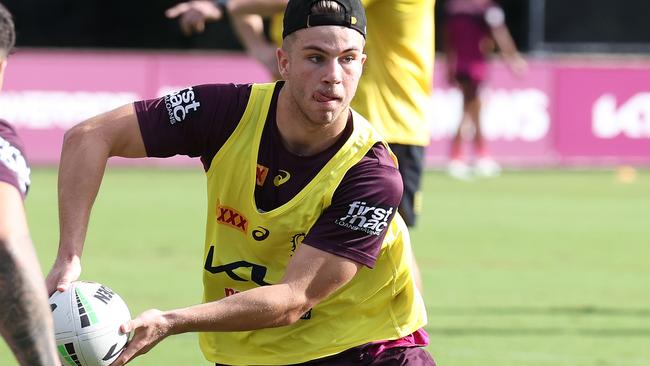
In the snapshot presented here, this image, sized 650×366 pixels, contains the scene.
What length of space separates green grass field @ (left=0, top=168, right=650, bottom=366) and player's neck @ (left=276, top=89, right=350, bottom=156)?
2416mm

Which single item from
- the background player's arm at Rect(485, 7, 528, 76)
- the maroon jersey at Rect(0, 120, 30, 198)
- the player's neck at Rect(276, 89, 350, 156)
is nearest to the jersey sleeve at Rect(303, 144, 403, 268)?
the player's neck at Rect(276, 89, 350, 156)

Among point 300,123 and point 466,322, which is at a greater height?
point 300,123

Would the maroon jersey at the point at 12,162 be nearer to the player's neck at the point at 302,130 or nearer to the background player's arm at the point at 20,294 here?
the background player's arm at the point at 20,294

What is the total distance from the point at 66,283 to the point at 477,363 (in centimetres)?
315

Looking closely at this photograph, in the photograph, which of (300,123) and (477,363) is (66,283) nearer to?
(300,123)

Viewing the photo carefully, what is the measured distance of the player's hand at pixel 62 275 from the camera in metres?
4.78

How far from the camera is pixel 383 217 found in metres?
5.08

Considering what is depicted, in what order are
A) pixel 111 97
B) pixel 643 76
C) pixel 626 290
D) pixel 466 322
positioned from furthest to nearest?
pixel 643 76
pixel 111 97
pixel 626 290
pixel 466 322

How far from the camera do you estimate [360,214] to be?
5.04 m

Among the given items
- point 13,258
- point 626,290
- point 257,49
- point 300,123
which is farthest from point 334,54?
point 626,290

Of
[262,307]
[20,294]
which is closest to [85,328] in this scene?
[262,307]

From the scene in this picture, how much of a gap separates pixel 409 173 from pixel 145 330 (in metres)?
3.16

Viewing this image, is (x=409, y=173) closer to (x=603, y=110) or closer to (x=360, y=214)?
(x=360, y=214)

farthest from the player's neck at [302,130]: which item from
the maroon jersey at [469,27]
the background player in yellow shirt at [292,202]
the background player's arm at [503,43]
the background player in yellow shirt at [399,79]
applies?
the background player's arm at [503,43]
